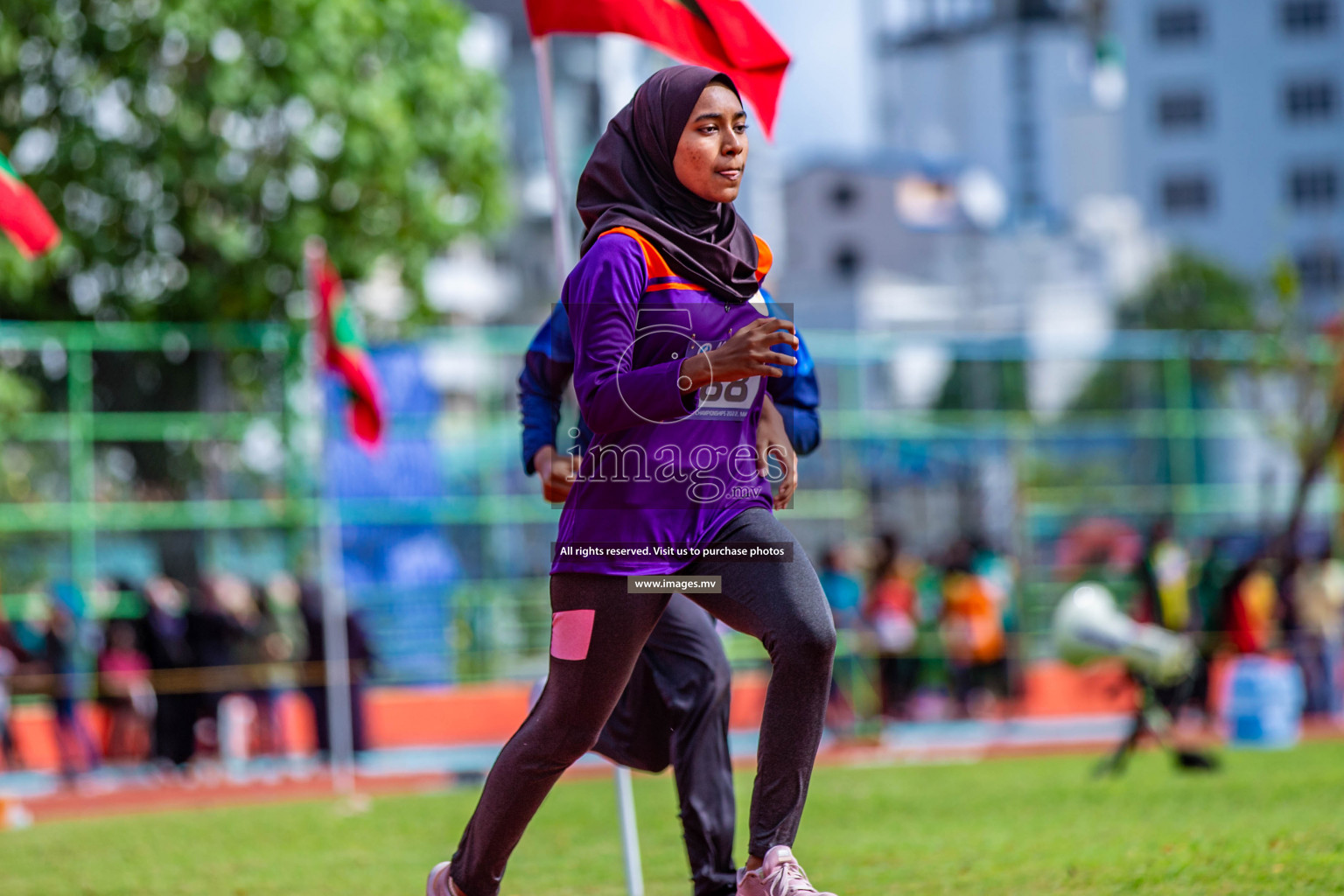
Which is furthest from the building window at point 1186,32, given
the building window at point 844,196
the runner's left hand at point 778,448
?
the runner's left hand at point 778,448

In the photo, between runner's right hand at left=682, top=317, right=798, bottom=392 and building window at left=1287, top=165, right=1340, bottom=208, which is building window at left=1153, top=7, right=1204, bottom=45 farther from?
runner's right hand at left=682, top=317, right=798, bottom=392

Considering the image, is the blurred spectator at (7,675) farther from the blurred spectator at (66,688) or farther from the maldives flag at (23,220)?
the maldives flag at (23,220)

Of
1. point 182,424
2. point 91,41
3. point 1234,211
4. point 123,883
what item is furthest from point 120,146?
point 1234,211

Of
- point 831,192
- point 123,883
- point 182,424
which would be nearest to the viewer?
point 123,883

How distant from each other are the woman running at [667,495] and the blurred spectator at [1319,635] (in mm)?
14293

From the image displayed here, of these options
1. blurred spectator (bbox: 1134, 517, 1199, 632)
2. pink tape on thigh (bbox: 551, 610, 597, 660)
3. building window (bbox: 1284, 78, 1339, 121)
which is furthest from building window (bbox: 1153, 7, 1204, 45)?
pink tape on thigh (bbox: 551, 610, 597, 660)

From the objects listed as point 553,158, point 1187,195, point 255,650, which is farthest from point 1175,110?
point 553,158

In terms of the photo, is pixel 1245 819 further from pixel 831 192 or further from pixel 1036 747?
pixel 831 192

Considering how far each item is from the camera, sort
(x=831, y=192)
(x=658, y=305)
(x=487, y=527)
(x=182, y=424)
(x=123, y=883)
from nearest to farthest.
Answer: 1. (x=658, y=305)
2. (x=123, y=883)
3. (x=182, y=424)
4. (x=487, y=527)
5. (x=831, y=192)

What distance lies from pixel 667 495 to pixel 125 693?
12.1 m

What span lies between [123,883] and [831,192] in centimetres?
6414

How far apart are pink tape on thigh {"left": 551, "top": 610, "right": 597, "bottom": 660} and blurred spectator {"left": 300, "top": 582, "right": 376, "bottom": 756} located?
1150 centimetres

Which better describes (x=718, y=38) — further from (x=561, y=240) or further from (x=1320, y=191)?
(x=1320, y=191)

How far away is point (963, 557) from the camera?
53.4 feet
